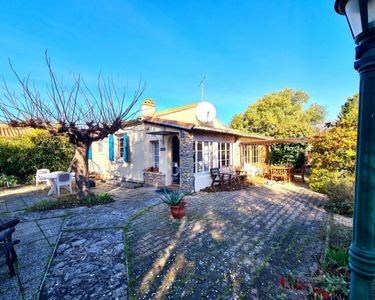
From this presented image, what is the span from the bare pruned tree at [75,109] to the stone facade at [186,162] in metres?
2.64

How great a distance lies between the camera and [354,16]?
1448 millimetres

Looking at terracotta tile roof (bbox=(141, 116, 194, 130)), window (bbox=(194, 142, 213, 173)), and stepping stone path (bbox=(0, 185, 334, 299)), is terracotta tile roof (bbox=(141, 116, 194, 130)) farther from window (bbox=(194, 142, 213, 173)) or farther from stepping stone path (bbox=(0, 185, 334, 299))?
stepping stone path (bbox=(0, 185, 334, 299))

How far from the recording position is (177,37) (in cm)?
967

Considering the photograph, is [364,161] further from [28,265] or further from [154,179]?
[154,179]

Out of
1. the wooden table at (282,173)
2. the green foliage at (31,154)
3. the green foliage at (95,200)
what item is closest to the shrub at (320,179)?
the wooden table at (282,173)

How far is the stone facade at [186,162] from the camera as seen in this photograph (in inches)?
346

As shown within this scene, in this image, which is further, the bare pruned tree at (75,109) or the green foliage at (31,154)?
the green foliage at (31,154)

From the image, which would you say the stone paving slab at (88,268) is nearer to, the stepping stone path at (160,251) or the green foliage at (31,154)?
the stepping stone path at (160,251)

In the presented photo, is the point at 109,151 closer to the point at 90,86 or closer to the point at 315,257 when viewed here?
the point at 90,86

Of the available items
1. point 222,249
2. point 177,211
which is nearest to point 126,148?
point 177,211

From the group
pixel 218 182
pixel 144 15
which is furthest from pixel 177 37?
pixel 218 182

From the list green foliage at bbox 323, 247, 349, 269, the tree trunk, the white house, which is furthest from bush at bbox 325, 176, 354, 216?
the tree trunk

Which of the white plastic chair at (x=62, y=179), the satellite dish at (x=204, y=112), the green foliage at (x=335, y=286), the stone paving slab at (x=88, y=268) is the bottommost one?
the stone paving slab at (x=88, y=268)

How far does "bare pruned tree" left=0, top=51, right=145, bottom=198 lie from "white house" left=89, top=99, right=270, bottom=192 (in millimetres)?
1241
